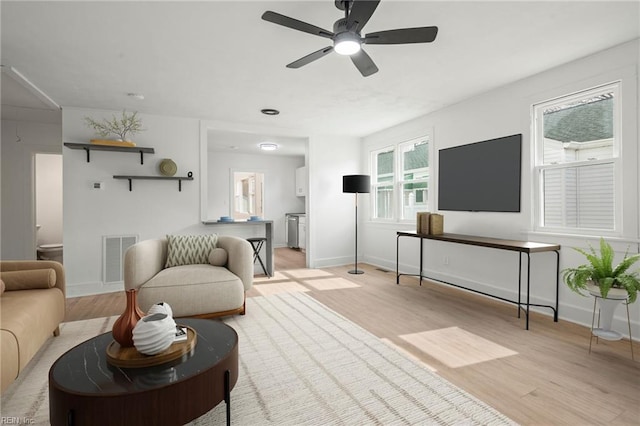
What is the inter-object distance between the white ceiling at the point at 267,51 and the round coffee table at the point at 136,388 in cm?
215

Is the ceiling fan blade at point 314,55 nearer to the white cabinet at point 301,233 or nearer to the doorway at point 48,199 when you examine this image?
the white cabinet at point 301,233

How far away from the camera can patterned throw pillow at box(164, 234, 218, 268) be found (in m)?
3.50

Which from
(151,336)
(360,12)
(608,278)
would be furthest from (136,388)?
(608,278)

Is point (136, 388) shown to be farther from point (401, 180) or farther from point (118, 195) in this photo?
point (401, 180)

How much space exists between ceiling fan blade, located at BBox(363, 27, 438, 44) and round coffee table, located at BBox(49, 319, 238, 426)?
205 cm

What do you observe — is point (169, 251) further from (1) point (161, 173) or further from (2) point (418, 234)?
(2) point (418, 234)

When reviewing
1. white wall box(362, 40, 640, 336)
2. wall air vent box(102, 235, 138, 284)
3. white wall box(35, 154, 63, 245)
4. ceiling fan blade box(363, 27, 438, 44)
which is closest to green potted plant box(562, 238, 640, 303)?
white wall box(362, 40, 640, 336)

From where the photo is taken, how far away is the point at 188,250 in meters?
3.56

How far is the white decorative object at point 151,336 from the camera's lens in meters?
1.49

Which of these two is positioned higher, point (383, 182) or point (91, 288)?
point (383, 182)

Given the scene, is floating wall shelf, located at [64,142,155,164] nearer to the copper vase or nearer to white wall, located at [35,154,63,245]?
white wall, located at [35,154,63,245]

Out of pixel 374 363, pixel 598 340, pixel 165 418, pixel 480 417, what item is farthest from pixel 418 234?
pixel 165 418

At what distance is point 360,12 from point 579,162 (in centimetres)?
262

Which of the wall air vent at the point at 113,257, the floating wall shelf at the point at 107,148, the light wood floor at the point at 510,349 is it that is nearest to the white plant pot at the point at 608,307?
the light wood floor at the point at 510,349
